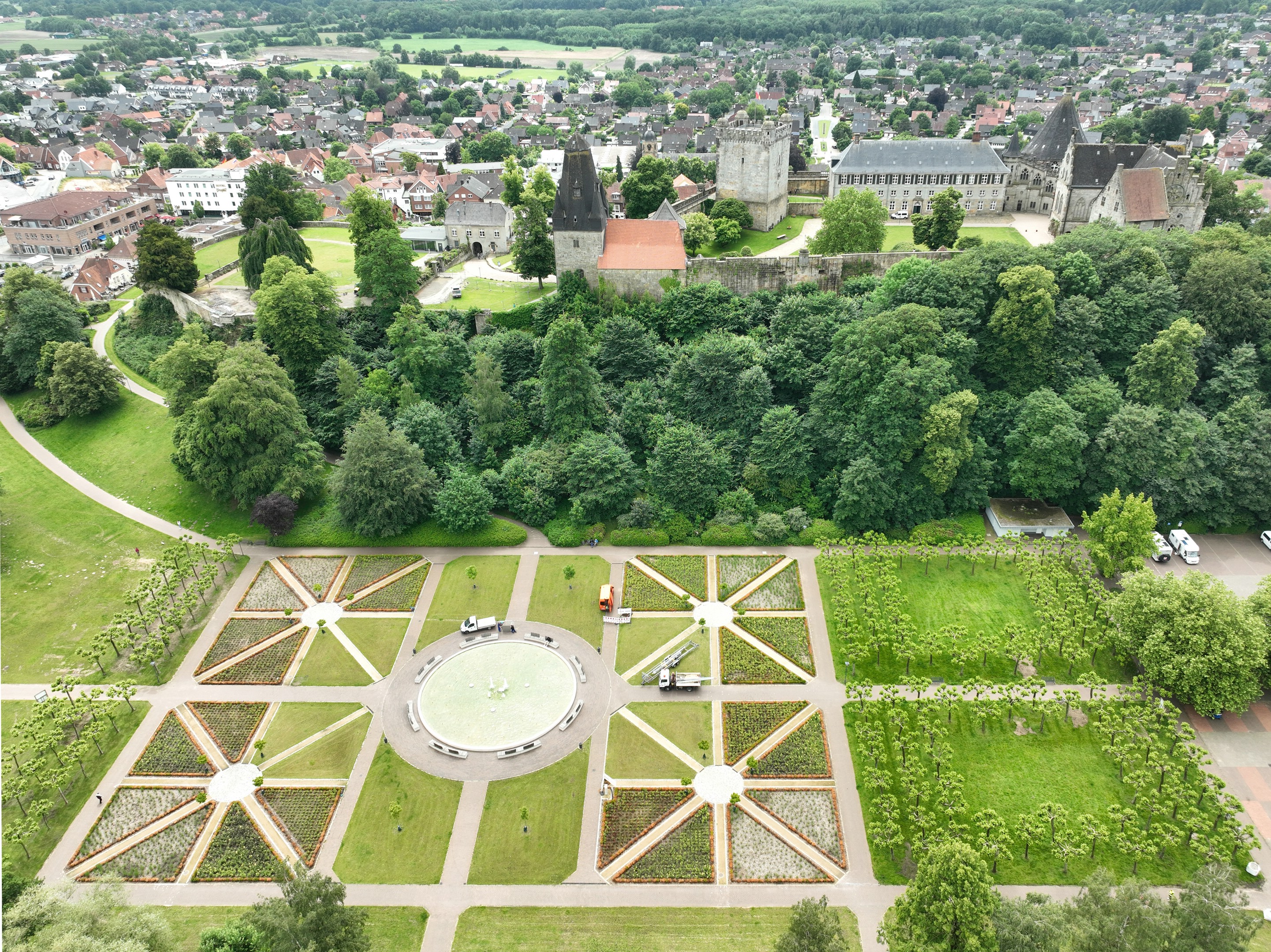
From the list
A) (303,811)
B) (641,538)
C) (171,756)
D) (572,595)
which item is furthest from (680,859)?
(171,756)

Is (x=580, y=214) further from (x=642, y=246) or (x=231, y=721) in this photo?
(x=231, y=721)

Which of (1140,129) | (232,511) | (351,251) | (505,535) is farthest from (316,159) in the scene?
(1140,129)

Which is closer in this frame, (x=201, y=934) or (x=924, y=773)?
(x=201, y=934)

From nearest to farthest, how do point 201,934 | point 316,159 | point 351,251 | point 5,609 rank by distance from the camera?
point 201,934 → point 5,609 → point 351,251 → point 316,159

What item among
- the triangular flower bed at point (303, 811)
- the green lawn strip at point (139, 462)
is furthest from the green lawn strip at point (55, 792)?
the green lawn strip at point (139, 462)

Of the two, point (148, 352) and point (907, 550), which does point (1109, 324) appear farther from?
point (148, 352)

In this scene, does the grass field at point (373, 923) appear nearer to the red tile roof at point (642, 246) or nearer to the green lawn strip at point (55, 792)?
the green lawn strip at point (55, 792)

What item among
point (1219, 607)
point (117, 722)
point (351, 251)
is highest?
point (351, 251)
